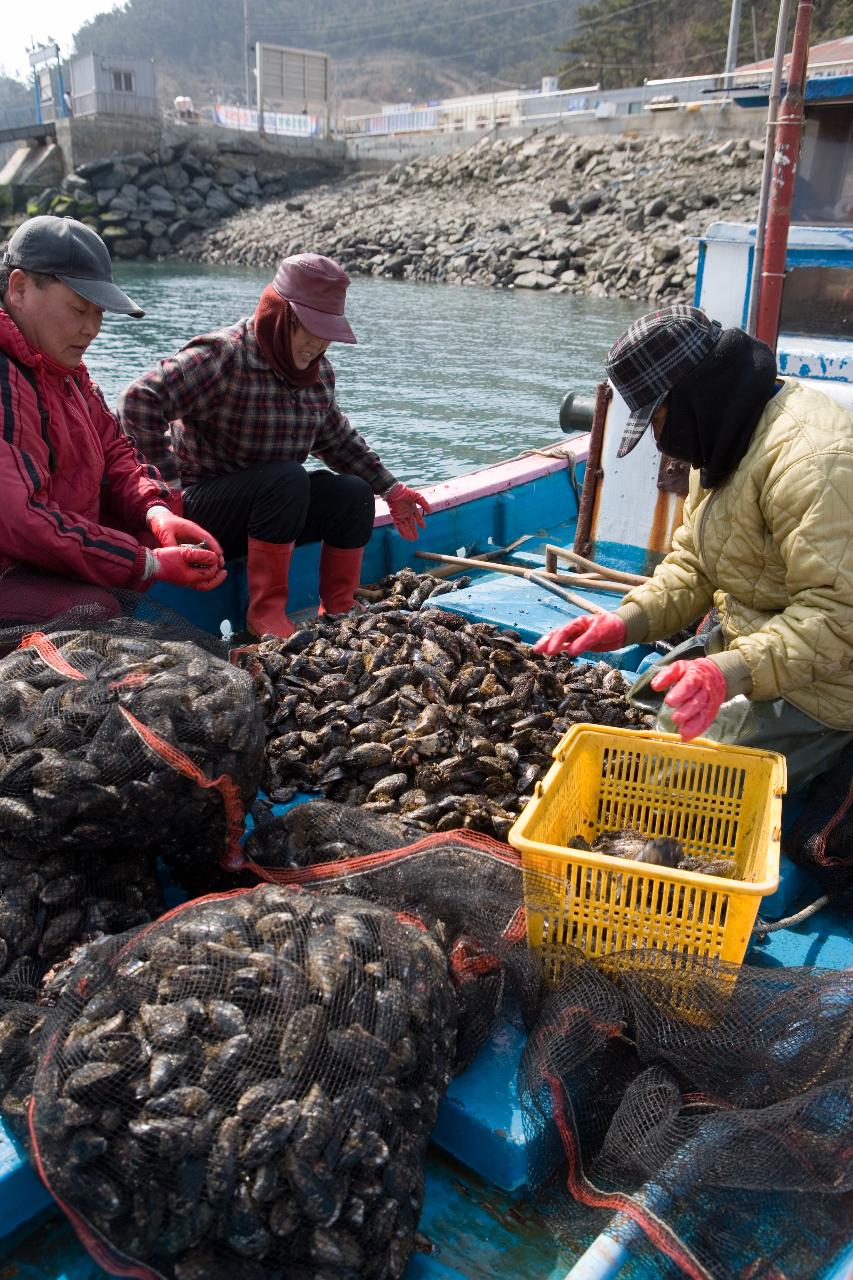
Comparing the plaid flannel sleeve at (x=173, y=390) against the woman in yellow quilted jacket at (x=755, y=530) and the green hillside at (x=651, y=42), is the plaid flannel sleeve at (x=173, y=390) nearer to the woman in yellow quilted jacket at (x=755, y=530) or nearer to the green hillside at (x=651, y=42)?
the woman in yellow quilted jacket at (x=755, y=530)

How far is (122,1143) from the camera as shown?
1.92m

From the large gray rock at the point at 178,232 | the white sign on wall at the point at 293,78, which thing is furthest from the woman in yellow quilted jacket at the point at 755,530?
the white sign on wall at the point at 293,78

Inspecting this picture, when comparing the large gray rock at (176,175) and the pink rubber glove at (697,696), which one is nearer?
the pink rubber glove at (697,696)

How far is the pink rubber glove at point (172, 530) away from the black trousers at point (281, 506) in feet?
2.76

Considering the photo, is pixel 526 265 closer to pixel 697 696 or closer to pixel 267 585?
pixel 267 585

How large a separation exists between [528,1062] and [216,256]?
43915 mm

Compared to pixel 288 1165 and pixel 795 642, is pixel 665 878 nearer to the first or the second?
pixel 795 642

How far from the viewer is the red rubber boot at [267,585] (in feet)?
16.1

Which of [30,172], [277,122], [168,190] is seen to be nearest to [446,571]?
[168,190]

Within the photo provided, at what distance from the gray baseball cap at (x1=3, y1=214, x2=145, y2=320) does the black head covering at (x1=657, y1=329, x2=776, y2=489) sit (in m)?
1.86

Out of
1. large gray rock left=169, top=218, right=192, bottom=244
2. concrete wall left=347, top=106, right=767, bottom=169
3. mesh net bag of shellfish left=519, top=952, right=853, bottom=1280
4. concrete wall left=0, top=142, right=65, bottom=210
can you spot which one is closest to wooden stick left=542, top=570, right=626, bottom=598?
mesh net bag of shellfish left=519, top=952, right=853, bottom=1280

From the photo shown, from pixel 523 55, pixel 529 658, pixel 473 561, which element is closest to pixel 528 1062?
pixel 529 658

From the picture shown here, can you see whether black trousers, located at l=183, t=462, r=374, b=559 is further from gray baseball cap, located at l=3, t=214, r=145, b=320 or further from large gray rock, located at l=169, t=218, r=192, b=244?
large gray rock, located at l=169, t=218, r=192, b=244

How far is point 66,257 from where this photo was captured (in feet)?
10.9
